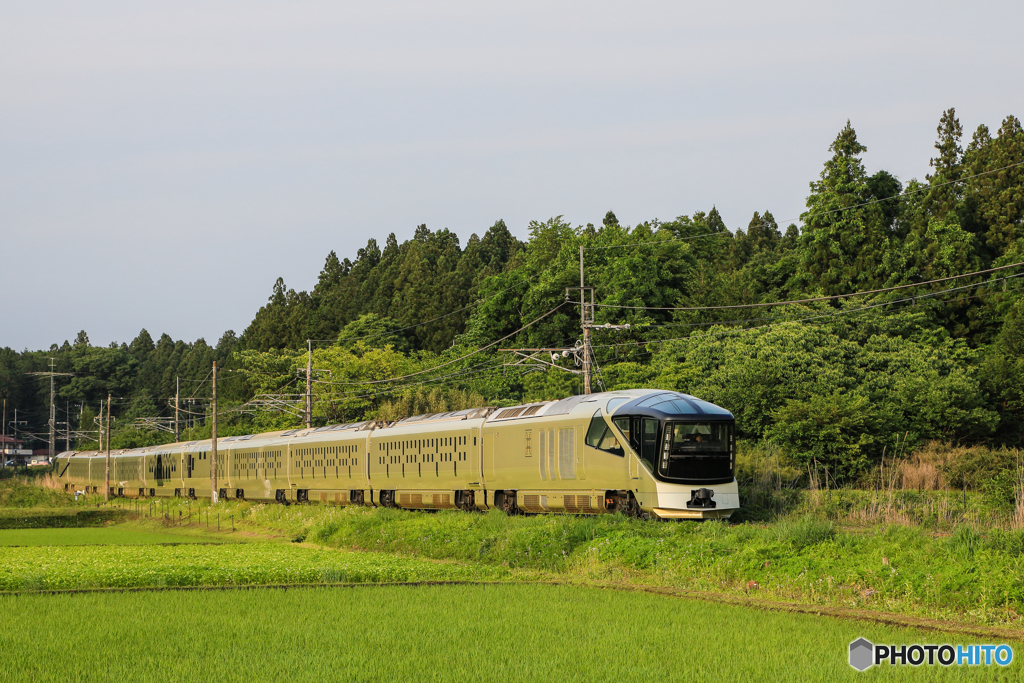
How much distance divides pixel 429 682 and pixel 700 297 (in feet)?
152

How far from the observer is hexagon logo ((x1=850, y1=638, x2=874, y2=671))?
1063 centimetres

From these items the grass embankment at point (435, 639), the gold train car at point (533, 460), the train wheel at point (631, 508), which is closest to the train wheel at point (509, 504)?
the gold train car at point (533, 460)

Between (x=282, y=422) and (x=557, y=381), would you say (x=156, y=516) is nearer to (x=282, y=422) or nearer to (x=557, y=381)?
(x=557, y=381)

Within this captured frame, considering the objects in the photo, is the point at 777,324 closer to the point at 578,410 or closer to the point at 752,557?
the point at 578,410

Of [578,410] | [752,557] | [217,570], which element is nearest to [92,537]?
[217,570]

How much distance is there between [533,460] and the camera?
25797 millimetres

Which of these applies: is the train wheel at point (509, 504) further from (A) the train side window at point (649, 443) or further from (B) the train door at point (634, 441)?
(A) the train side window at point (649, 443)

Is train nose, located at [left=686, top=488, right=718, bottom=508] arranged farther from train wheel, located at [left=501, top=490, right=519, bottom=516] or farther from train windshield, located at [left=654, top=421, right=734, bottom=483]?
train wheel, located at [left=501, top=490, right=519, bottom=516]

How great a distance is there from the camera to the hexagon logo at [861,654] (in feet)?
34.9

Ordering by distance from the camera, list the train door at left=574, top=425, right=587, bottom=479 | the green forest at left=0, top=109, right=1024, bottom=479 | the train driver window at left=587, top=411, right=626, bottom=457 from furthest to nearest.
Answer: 1. the green forest at left=0, top=109, right=1024, bottom=479
2. the train door at left=574, top=425, right=587, bottom=479
3. the train driver window at left=587, top=411, right=626, bottom=457

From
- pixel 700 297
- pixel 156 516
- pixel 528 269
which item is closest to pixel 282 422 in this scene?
pixel 528 269

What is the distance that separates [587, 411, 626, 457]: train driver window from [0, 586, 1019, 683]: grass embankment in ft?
21.2

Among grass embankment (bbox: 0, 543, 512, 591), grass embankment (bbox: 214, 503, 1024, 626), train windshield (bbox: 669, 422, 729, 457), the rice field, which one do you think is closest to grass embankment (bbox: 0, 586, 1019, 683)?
grass embankment (bbox: 214, 503, 1024, 626)

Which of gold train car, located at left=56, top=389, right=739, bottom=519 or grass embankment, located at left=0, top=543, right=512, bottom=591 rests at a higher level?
gold train car, located at left=56, top=389, right=739, bottom=519
